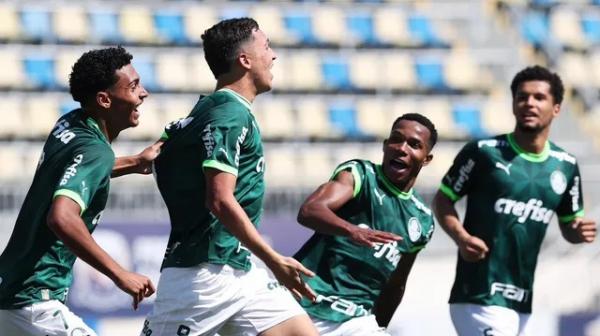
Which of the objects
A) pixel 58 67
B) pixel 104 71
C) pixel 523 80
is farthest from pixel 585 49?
pixel 104 71

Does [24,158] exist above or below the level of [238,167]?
below

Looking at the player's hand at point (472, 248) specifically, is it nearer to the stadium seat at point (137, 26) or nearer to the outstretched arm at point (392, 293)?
the outstretched arm at point (392, 293)

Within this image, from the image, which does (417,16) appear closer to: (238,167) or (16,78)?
(16,78)

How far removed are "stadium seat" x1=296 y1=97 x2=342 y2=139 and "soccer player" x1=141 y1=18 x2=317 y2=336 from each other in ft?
51.9

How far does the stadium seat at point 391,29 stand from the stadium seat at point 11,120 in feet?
21.1

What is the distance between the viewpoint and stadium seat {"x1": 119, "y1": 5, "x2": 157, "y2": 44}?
893 inches

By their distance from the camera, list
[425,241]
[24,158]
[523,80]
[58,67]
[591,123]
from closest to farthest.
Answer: [425,241]
[523,80]
[24,158]
[58,67]
[591,123]

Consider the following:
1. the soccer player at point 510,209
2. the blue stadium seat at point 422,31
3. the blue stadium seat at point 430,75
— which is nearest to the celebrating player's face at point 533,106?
the soccer player at point 510,209

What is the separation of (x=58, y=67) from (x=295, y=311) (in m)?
16.0

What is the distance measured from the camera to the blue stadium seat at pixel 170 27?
75.3ft

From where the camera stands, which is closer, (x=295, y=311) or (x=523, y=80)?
(x=295, y=311)

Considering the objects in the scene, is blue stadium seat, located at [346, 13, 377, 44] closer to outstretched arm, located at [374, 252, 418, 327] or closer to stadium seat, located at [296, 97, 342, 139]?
stadium seat, located at [296, 97, 342, 139]

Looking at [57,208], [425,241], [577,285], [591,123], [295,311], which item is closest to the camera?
[57,208]

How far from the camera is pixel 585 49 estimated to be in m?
25.0
